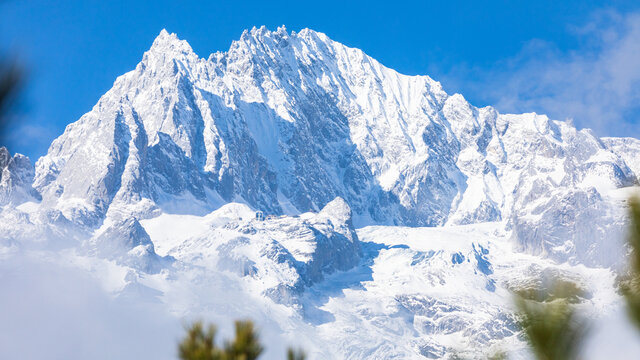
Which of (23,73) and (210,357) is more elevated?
(23,73)

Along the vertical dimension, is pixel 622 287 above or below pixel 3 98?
below

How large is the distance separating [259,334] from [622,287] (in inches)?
142

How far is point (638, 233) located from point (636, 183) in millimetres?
433

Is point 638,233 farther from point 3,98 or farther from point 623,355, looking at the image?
point 3,98

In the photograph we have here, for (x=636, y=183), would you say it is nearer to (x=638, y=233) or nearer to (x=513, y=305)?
(x=638, y=233)

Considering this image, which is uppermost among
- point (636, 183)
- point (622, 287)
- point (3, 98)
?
point (3, 98)

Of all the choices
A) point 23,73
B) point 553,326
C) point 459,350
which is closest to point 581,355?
point 553,326

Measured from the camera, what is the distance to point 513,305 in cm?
853

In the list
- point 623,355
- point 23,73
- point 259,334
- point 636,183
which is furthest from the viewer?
point 623,355

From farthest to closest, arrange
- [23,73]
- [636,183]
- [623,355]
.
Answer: [623,355], [23,73], [636,183]

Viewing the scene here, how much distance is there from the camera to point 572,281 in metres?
8.71

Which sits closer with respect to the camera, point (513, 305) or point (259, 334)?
point (513, 305)

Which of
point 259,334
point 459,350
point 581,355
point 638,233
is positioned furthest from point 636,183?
point 259,334

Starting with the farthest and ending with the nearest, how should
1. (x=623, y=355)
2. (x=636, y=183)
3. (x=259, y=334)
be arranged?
(x=623, y=355), (x=259, y=334), (x=636, y=183)
